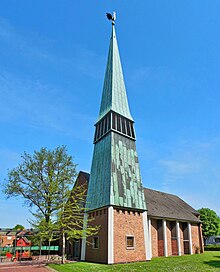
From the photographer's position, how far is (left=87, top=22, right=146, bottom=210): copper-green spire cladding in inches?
848

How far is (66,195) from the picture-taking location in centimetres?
2111

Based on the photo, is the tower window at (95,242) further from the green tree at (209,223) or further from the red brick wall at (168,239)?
the green tree at (209,223)

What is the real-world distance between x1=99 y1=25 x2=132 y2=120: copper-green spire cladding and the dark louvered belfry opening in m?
0.63

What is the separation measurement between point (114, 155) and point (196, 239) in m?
17.5

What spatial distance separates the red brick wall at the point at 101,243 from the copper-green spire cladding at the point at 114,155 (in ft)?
3.17

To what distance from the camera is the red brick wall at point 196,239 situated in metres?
29.5

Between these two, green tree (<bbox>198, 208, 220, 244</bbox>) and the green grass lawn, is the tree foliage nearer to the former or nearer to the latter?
the green grass lawn

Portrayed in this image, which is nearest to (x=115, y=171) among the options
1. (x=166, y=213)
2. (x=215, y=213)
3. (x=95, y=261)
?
(x=95, y=261)

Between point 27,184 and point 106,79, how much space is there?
15.9 meters

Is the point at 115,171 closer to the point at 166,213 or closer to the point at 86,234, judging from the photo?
the point at 86,234

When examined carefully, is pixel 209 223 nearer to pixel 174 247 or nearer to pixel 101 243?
pixel 174 247

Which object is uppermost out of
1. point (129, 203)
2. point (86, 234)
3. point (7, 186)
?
point (7, 186)

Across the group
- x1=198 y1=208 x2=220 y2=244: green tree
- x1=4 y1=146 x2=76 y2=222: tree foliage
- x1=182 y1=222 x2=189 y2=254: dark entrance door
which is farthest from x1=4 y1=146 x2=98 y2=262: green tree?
x1=198 y1=208 x2=220 y2=244: green tree

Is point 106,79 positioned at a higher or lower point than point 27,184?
higher
